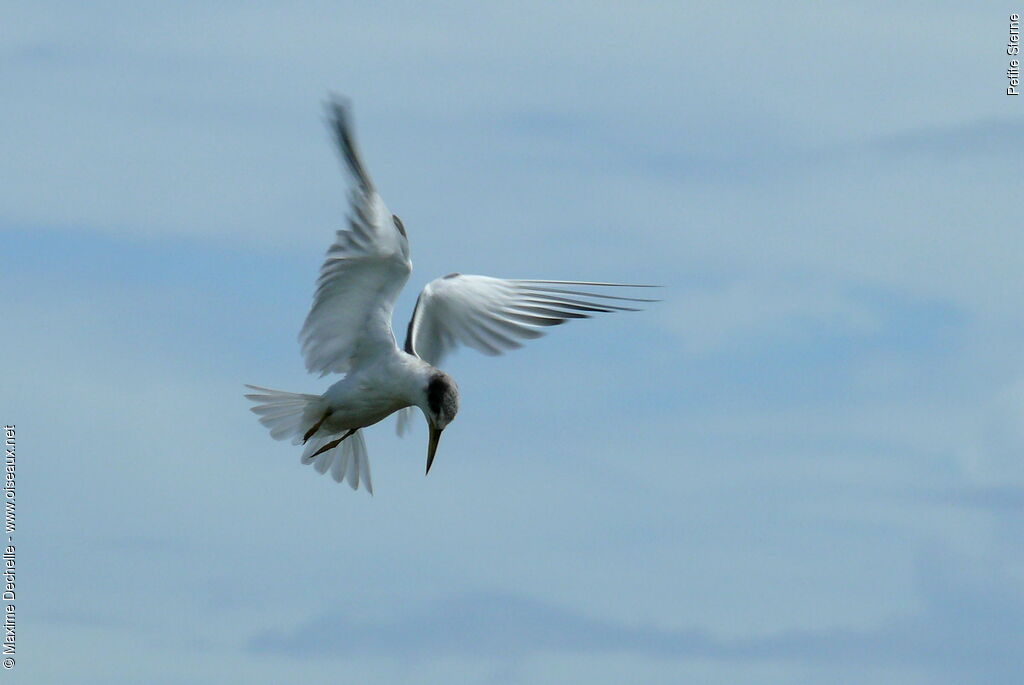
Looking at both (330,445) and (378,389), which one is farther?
(330,445)

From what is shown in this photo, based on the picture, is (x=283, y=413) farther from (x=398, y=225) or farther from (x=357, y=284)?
(x=398, y=225)

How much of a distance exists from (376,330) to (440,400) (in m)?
1.24

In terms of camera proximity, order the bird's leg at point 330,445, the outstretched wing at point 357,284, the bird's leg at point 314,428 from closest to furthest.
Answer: the outstretched wing at point 357,284 < the bird's leg at point 314,428 < the bird's leg at point 330,445

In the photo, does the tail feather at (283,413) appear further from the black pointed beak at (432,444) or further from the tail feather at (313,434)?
the black pointed beak at (432,444)

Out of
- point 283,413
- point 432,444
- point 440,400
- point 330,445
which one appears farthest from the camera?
point 283,413

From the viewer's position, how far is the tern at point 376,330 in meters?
21.0

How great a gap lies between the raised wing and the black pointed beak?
133 cm

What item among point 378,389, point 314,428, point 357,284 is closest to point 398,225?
point 357,284

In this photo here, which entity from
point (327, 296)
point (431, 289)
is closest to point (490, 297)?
point (431, 289)

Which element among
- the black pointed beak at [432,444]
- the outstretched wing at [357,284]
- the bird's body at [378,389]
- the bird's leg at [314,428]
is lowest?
the black pointed beak at [432,444]

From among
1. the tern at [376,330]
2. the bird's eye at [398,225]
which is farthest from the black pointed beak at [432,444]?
the bird's eye at [398,225]

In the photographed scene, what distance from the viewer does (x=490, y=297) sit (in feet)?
75.0

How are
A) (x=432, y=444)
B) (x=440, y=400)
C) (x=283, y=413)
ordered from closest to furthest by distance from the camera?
(x=440, y=400) → (x=432, y=444) → (x=283, y=413)

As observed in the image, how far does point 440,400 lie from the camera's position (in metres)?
20.9
